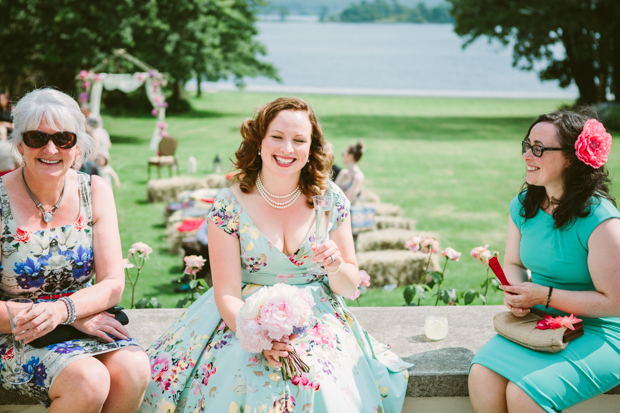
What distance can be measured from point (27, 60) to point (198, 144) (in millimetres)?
10215

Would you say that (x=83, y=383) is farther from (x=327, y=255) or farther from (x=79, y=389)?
(x=327, y=255)

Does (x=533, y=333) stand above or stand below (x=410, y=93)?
below

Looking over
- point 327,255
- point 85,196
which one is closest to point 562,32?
point 327,255

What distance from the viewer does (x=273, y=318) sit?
7.39 ft

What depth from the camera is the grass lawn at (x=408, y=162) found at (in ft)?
28.5

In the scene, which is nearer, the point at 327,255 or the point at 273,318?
the point at 273,318

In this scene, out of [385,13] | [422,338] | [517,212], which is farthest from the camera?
[385,13]

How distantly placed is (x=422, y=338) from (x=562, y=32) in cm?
3033

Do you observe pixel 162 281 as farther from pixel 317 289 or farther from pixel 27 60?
pixel 27 60

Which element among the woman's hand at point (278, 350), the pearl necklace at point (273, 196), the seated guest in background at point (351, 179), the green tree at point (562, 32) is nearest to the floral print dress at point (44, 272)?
the woman's hand at point (278, 350)

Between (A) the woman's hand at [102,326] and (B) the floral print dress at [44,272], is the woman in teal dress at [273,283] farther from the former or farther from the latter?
(B) the floral print dress at [44,272]

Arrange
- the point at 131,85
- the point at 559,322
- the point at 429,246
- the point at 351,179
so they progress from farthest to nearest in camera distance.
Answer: the point at 131,85
the point at 351,179
the point at 429,246
the point at 559,322

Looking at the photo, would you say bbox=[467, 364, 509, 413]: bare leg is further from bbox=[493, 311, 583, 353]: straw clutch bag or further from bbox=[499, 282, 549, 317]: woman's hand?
bbox=[499, 282, 549, 317]: woman's hand

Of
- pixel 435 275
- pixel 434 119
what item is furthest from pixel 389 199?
pixel 434 119
